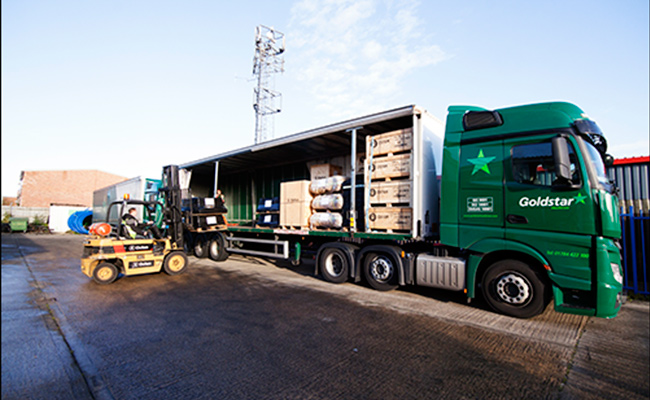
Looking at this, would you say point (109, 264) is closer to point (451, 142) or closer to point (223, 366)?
point (223, 366)

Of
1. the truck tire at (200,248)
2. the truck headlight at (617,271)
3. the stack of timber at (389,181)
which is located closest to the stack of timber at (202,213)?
the truck tire at (200,248)

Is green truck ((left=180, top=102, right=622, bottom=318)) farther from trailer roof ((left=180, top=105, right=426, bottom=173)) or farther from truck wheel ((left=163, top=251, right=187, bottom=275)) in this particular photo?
truck wheel ((left=163, top=251, right=187, bottom=275))

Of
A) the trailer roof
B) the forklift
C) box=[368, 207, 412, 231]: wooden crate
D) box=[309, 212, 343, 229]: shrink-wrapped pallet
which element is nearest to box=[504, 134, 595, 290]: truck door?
box=[368, 207, 412, 231]: wooden crate

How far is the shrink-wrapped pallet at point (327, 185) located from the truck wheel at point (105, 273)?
475 cm

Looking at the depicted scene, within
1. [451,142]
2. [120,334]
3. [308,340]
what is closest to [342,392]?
[308,340]

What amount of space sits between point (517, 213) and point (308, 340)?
369cm

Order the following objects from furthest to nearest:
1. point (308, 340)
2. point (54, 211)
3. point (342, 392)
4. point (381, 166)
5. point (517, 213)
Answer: point (54, 211), point (381, 166), point (517, 213), point (308, 340), point (342, 392)

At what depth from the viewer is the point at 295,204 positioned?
31.2ft

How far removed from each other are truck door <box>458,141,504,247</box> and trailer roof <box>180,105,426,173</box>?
1.34 metres

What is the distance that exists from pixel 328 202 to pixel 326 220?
1.36 feet

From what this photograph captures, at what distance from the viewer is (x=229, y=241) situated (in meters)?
12.5

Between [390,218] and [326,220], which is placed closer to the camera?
[390,218]

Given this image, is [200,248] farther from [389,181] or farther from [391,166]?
[391,166]

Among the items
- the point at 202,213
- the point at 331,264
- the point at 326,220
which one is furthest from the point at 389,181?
the point at 202,213
